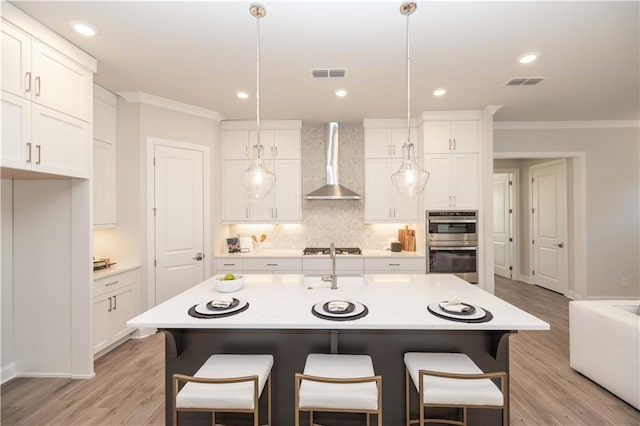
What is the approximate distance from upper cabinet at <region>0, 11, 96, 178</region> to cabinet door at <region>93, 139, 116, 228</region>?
679mm

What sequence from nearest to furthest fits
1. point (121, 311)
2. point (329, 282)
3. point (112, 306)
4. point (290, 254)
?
point (329, 282) → point (112, 306) → point (121, 311) → point (290, 254)

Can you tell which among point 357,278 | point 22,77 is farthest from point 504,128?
point 22,77

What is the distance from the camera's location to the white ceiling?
2043 millimetres

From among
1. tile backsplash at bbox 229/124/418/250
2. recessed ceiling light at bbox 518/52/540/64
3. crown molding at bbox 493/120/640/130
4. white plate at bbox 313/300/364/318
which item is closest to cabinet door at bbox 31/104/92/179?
white plate at bbox 313/300/364/318

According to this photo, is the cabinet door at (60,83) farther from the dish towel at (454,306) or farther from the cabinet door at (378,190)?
the cabinet door at (378,190)

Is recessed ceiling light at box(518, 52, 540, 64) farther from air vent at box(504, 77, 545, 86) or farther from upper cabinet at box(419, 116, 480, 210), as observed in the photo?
upper cabinet at box(419, 116, 480, 210)

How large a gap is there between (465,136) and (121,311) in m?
4.51

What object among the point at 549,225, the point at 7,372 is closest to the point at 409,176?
the point at 7,372

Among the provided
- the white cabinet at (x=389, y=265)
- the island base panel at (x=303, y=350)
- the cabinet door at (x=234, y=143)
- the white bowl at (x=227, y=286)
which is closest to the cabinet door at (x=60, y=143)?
the white bowl at (x=227, y=286)

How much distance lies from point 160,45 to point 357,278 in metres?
2.46

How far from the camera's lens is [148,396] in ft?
7.80

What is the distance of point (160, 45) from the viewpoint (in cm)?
244

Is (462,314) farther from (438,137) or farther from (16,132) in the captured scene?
(16,132)

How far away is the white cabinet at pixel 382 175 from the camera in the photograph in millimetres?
4312
